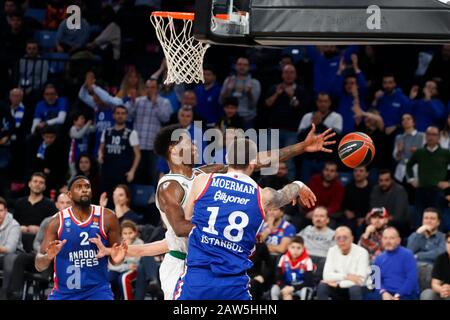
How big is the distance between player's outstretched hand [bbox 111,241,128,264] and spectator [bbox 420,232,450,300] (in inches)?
170

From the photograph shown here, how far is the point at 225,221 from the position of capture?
800 centimetres

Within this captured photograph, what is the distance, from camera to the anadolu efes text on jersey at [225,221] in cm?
801

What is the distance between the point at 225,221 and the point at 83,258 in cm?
224

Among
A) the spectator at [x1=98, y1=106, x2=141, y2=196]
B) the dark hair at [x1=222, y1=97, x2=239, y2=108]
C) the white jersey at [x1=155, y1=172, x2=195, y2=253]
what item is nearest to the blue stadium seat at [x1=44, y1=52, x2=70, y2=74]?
the spectator at [x1=98, y1=106, x2=141, y2=196]

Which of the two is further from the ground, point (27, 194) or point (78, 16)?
point (78, 16)

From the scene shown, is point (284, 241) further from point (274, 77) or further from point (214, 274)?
point (214, 274)

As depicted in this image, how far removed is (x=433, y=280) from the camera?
485 inches

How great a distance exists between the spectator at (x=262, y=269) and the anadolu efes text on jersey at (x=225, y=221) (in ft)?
16.2

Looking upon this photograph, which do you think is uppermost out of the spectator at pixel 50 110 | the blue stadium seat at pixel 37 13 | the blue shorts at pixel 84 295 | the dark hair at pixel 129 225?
the blue stadium seat at pixel 37 13

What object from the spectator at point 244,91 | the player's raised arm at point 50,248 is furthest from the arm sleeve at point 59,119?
the player's raised arm at point 50,248

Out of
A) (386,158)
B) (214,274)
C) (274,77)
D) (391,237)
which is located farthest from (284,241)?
(214,274)

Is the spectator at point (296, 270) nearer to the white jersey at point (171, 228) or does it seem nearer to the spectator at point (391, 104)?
the spectator at point (391, 104)

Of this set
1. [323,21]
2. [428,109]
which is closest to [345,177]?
[428,109]
